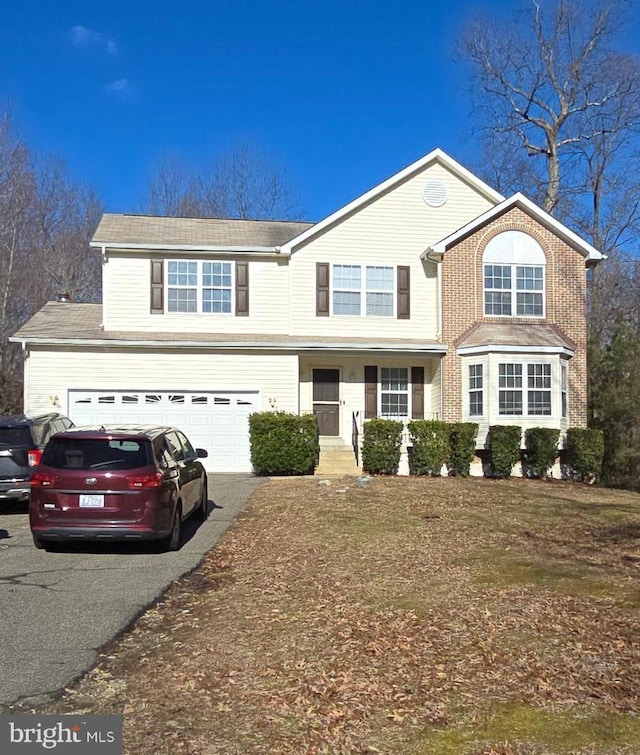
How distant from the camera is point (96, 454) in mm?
9125

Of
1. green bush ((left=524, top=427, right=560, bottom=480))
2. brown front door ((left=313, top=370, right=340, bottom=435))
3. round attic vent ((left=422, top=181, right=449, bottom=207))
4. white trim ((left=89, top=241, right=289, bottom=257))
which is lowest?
green bush ((left=524, top=427, right=560, bottom=480))

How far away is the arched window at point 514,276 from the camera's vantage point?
68.1ft

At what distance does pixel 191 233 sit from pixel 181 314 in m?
2.65

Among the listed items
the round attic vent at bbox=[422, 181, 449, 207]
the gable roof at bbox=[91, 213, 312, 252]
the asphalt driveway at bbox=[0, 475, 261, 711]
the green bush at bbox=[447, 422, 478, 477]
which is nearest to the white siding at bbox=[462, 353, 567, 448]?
the green bush at bbox=[447, 422, 478, 477]

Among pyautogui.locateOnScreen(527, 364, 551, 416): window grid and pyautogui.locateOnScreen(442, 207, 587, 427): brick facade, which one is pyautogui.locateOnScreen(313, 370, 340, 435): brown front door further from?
pyautogui.locateOnScreen(527, 364, 551, 416): window grid

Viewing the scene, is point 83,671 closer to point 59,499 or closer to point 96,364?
point 59,499

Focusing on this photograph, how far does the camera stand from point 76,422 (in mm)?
19141

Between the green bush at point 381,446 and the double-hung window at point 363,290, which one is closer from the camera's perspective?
the green bush at point 381,446

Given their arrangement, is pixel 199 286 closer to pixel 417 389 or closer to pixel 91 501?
pixel 417 389

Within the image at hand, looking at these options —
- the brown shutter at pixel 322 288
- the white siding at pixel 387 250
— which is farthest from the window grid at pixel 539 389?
the brown shutter at pixel 322 288

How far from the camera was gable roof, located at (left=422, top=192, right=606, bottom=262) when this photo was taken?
20.3m

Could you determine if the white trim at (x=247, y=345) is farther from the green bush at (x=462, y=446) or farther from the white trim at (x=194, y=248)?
the white trim at (x=194, y=248)

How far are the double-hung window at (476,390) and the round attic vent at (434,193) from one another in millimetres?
4826

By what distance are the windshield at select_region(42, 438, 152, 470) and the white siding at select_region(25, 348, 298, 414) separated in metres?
10.4
